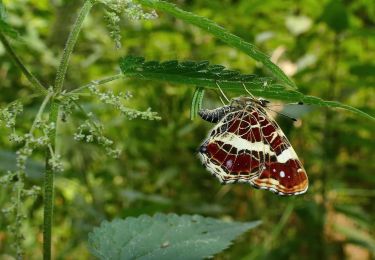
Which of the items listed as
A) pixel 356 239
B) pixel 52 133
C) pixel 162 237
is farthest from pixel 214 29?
pixel 356 239

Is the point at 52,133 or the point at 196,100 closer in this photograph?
the point at 52,133

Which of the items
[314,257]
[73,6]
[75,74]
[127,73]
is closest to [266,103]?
[127,73]

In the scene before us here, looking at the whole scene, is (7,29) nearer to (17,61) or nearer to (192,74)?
(17,61)

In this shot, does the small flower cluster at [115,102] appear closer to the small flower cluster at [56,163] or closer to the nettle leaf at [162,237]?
the small flower cluster at [56,163]

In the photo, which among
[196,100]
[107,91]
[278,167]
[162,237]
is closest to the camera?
[107,91]

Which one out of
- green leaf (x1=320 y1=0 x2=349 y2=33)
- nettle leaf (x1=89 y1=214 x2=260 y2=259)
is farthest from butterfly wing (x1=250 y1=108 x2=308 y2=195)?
green leaf (x1=320 y1=0 x2=349 y2=33)

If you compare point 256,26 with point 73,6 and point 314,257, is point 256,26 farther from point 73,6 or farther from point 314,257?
point 314,257
